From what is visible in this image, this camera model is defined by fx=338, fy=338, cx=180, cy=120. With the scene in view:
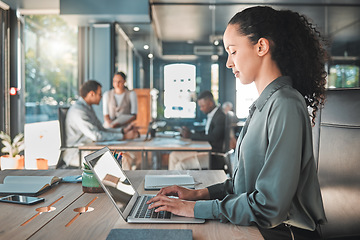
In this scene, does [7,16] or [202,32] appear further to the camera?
[202,32]

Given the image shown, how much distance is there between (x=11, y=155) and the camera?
5273 millimetres

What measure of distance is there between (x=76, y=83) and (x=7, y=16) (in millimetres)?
Answer: 1676

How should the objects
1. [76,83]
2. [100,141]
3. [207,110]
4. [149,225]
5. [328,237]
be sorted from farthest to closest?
[76,83] → [207,110] → [100,141] → [328,237] → [149,225]

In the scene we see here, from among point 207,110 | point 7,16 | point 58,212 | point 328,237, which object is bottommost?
point 328,237

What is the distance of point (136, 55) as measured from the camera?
7305 mm

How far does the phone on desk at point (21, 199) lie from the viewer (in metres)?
1.30

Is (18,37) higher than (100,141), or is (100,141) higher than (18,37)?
(18,37)

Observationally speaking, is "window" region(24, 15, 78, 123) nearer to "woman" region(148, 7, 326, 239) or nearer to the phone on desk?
the phone on desk

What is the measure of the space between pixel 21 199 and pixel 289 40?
1.19 m

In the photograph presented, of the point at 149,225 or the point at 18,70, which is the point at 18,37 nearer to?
the point at 18,70

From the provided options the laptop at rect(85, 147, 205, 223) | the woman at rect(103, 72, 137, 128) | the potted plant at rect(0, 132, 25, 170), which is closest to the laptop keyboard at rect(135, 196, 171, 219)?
the laptop at rect(85, 147, 205, 223)

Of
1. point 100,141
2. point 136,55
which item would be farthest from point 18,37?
point 100,141

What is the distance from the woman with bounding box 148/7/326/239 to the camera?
1035mm

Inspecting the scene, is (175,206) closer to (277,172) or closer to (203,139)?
(277,172)
